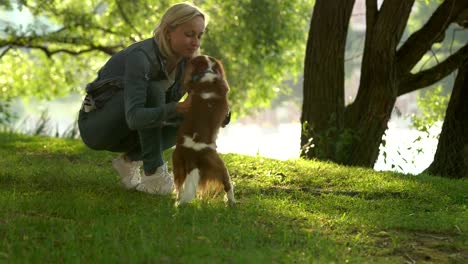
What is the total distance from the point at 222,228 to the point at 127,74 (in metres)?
1.37

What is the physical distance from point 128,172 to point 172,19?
4.42ft

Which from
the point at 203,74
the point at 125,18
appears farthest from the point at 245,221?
the point at 125,18

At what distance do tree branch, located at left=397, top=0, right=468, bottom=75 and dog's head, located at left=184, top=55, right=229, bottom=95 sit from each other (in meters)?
4.87

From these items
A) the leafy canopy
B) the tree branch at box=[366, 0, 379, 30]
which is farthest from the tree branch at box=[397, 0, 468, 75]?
the leafy canopy

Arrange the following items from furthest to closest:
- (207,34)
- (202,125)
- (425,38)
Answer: (207,34), (425,38), (202,125)

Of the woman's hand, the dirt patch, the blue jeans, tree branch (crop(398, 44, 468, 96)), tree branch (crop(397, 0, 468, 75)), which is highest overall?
tree branch (crop(397, 0, 468, 75))

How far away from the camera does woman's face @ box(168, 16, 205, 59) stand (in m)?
4.71

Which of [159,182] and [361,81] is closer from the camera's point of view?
[159,182]

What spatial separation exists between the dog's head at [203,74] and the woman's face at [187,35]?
0.35 metres

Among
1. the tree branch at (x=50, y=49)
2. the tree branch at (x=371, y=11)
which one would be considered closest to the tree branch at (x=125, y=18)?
the tree branch at (x=50, y=49)

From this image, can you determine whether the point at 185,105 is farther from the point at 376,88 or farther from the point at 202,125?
the point at 376,88

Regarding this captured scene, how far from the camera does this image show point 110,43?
19609 millimetres

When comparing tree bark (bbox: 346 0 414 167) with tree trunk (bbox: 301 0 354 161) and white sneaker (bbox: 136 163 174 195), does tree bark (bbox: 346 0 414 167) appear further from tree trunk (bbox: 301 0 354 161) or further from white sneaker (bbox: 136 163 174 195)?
white sneaker (bbox: 136 163 174 195)

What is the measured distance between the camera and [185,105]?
14.6ft
